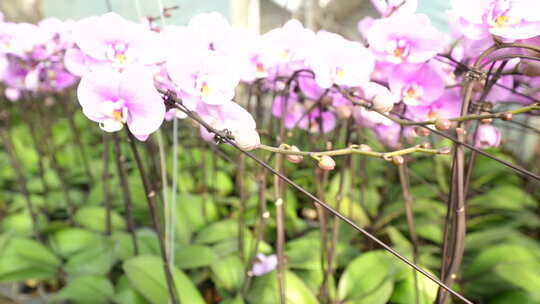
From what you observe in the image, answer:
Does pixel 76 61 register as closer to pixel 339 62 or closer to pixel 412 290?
pixel 339 62

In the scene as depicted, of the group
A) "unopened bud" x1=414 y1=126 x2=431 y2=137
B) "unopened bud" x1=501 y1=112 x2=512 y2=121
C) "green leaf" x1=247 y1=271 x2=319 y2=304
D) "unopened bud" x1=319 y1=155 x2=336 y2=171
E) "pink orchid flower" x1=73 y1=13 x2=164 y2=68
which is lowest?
"green leaf" x1=247 y1=271 x2=319 y2=304

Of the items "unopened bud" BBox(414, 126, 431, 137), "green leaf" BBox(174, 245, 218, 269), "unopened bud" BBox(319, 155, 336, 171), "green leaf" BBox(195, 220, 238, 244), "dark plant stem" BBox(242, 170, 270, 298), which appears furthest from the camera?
"green leaf" BBox(195, 220, 238, 244)

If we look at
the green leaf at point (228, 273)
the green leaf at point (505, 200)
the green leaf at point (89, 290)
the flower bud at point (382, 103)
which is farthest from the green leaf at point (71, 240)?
the green leaf at point (505, 200)

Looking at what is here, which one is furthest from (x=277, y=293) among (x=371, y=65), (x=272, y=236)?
(x=371, y=65)

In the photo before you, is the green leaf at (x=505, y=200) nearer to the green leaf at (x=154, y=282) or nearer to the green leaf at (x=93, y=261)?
the green leaf at (x=154, y=282)

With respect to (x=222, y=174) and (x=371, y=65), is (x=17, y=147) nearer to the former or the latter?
(x=222, y=174)

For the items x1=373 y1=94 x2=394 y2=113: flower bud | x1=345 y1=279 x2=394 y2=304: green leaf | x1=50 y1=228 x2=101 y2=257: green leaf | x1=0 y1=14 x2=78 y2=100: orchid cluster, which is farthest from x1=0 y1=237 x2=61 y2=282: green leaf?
x1=373 y1=94 x2=394 y2=113: flower bud

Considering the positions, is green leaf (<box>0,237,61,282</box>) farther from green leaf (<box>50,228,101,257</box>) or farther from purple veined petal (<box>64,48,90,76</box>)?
purple veined petal (<box>64,48,90,76</box>)
